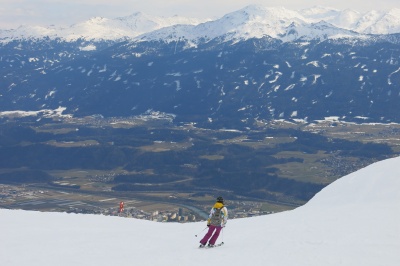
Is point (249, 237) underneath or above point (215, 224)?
underneath

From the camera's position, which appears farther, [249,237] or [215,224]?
[249,237]

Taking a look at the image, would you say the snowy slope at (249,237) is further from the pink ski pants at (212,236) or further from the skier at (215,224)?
the skier at (215,224)

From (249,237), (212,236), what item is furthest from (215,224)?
(249,237)

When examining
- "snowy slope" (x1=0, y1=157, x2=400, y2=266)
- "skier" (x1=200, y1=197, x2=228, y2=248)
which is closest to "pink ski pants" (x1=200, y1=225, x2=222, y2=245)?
"skier" (x1=200, y1=197, x2=228, y2=248)

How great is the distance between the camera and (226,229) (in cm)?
3469

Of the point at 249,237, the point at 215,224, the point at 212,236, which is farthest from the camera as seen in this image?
the point at 249,237

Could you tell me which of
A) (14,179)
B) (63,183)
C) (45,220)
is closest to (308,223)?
(45,220)

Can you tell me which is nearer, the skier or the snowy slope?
the snowy slope

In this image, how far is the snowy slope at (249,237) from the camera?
24.7 m

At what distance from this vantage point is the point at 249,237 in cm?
3019

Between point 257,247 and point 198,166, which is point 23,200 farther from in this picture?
point 257,247

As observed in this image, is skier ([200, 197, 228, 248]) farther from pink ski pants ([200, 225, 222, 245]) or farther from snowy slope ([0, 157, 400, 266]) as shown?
snowy slope ([0, 157, 400, 266])

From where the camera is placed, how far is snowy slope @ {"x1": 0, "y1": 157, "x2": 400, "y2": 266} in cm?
2470

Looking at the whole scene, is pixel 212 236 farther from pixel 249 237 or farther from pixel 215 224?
pixel 249 237
